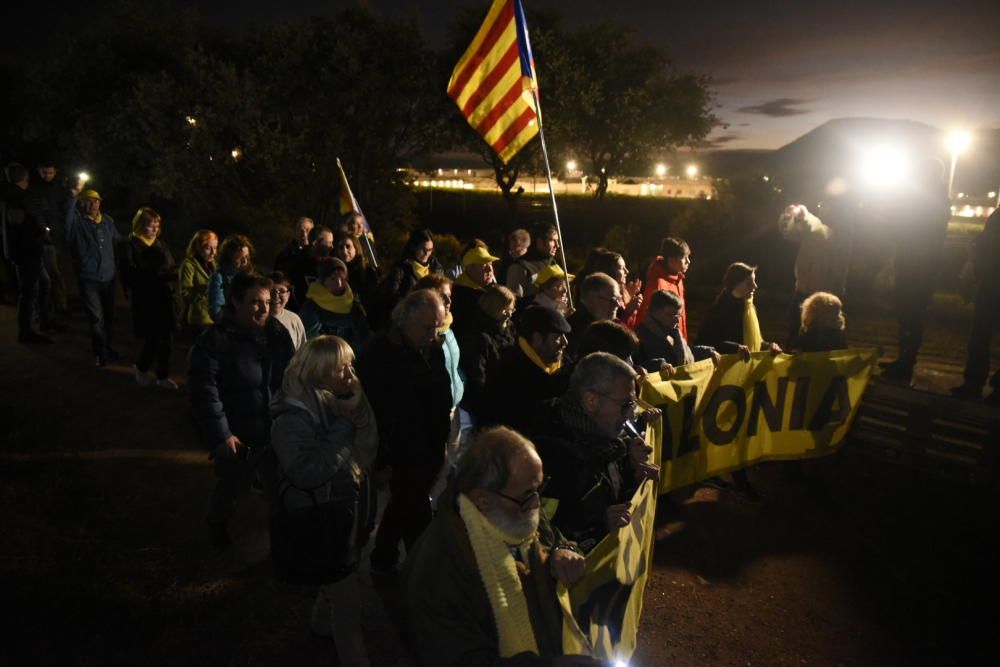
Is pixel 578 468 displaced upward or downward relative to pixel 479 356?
downward

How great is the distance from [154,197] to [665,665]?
3079cm

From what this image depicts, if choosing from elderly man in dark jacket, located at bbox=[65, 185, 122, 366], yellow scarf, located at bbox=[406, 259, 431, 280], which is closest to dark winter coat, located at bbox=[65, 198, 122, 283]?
elderly man in dark jacket, located at bbox=[65, 185, 122, 366]

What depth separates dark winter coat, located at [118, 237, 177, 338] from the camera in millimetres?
7055

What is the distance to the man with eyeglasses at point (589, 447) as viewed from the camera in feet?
10.2

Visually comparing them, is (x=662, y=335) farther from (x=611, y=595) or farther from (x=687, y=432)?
(x=611, y=595)

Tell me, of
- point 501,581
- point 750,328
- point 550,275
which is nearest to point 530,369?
point 550,275

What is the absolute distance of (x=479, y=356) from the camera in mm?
4617

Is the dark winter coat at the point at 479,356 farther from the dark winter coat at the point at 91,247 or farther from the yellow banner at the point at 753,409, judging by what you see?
the dark winter coat at the point at 91,247

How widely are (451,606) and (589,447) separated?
124 cm

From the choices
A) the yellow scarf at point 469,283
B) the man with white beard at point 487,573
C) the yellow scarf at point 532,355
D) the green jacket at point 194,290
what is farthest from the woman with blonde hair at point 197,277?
the man with white beard at point 487,573

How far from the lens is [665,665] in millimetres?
3896

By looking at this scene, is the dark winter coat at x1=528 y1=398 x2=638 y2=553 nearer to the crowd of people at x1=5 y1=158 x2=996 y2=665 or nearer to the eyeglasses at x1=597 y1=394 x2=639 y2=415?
the crowd of people at x1=5 y1=158 x2=996 y2=665

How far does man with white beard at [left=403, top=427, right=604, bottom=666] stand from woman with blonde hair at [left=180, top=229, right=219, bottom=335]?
524cm

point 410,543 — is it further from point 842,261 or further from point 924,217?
point 924,217
